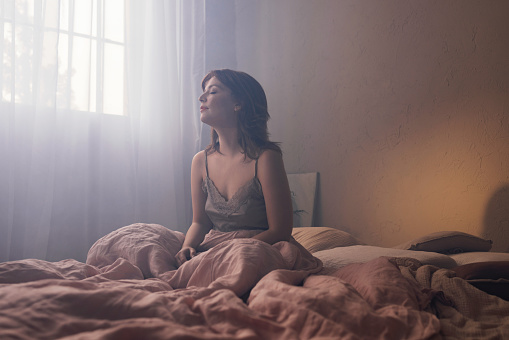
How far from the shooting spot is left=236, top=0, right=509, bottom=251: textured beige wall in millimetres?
2232

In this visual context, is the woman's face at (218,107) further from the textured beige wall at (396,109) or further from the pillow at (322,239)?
the textured beige wall at (396,109)

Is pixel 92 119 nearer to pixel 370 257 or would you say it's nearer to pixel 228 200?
pixel 228 200

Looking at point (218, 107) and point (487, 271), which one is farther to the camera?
point (218, 107)

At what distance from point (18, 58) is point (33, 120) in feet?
1.25

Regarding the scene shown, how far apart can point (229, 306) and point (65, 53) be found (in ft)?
8.60

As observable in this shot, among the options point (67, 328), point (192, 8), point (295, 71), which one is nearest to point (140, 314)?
point (67, 328)

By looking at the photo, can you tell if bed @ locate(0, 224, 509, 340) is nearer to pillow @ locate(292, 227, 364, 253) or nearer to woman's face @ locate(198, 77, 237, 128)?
woman's face @ locate(198, 77, 237, 128)

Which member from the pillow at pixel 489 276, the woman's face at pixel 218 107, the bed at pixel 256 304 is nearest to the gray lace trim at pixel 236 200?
the woman's face at pixel 218 107

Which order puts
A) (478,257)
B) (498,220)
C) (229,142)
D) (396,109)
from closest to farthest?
1. (478,257)
2. (229,142)
3. (498,220)
4. (396,109)

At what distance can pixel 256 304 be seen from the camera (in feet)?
2.62

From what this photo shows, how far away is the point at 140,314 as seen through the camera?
2.27ft

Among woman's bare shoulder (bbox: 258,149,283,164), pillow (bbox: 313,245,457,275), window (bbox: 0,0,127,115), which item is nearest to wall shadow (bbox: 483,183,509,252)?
pillow (bbox: 313,245,457,275)

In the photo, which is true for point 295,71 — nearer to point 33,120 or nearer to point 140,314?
point 33,120

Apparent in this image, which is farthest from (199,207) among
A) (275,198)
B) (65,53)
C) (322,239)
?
(65,53)
